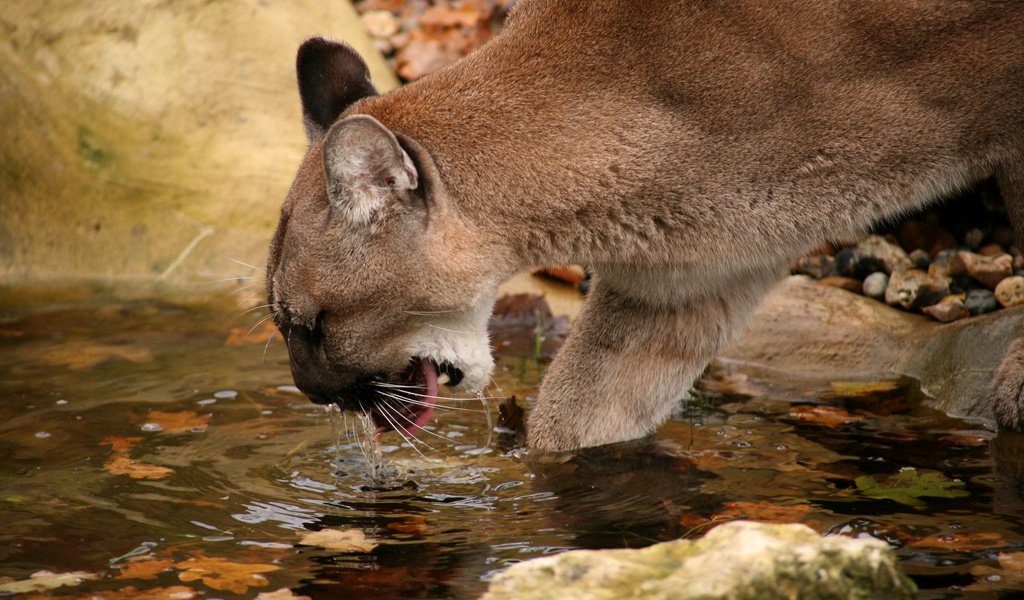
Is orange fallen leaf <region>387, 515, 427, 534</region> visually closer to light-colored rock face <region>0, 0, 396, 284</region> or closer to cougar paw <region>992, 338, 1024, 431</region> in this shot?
cougar paw <region>992, 338, 1024, 431</region>

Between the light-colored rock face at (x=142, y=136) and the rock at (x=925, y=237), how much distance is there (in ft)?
13.2

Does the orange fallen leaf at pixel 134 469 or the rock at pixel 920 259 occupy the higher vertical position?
the rock at pixel 920 259

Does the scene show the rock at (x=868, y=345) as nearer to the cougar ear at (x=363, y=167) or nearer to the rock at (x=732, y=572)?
the cougar ear at (x=363, y=167)

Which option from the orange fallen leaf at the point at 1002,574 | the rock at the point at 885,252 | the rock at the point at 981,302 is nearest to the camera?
the orange fallen leaf at the point at 1002,574

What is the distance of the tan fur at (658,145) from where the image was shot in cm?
453

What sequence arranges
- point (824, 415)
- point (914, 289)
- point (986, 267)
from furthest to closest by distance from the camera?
point (914, 289) → point (986, 267) → point (824, 415)

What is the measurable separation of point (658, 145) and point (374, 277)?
3.81 feet

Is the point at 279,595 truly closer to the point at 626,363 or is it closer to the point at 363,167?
the point at 363,167

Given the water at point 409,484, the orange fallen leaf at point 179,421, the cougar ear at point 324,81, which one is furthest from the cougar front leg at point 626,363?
the orange fallen leaf at point 179,421

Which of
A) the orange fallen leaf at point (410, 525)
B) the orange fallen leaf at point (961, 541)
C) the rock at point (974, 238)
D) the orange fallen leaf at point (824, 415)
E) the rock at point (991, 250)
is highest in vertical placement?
the rock at point (974, 238)

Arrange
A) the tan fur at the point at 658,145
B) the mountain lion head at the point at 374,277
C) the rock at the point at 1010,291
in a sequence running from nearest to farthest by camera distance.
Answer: the mountain lion head at the point at 374,277 < the tan fur at the point at 658,145 < the rock at the point at 1010,291

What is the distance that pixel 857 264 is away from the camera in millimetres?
7117

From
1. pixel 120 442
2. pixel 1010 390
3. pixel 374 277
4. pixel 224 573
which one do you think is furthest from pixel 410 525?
pixel 1010 390

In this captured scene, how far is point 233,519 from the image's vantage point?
4500 millimetres
